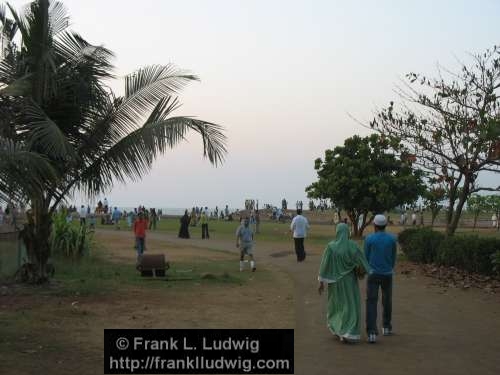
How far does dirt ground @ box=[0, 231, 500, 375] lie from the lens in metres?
7.19

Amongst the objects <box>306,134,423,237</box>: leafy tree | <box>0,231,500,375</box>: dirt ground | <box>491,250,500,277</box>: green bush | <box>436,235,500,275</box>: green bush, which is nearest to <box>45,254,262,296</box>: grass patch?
<box>0,231,500,375</box>: dirt ground

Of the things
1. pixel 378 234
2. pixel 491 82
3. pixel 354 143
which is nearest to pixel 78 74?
pixel 378 234

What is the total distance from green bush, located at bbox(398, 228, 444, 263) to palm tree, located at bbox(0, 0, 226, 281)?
7683mm

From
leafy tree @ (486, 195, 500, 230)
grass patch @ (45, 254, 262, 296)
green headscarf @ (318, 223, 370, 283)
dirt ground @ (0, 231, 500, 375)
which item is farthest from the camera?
leafy tree @ (486, 195, 500, 230)

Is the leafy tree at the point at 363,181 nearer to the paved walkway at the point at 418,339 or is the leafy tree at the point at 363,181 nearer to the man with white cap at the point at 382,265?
the paved walkway at the point at 418,339

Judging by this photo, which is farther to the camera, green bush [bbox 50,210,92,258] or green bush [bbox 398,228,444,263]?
green bush [bbox 50,210,92,258]

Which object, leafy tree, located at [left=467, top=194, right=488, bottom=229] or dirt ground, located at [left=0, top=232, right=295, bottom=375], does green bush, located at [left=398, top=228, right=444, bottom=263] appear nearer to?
dirt ground, located at [left=0, top=232, right=295, bottom=375]

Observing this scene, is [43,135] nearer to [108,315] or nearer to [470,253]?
[108,315]

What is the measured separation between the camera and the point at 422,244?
59.7ft

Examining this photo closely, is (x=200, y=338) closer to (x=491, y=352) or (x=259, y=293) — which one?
(x=491, y=352)

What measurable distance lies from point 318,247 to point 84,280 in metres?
14.2

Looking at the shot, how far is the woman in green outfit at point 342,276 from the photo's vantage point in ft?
27.9

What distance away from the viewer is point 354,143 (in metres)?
33.6

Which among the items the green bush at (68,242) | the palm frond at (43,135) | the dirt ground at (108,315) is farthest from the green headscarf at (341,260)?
the green bush at (68,242)
